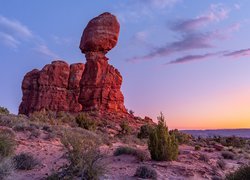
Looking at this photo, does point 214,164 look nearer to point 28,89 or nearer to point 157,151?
point 157,151

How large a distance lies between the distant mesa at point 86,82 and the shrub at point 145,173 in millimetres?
43738

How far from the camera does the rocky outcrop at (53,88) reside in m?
58.8

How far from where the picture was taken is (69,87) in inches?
2420

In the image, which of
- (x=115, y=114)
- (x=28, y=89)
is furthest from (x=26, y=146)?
(x=28, y=89)

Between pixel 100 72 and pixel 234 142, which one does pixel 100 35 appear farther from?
pixel 234 142

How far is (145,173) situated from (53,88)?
5044 centimetres

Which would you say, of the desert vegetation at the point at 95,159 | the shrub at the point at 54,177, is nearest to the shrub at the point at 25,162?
the desert vegetation at the point at 95,159

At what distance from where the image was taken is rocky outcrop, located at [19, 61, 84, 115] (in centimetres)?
5878

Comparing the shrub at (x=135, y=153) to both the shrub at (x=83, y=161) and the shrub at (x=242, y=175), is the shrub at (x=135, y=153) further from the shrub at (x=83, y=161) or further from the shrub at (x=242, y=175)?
the shrub at (x=242, y=175)

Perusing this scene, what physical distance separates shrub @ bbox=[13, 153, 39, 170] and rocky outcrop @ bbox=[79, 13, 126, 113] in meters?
43.0

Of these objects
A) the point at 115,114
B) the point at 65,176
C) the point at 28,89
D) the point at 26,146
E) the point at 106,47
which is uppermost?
the point at 106,47

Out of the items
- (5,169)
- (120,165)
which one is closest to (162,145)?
(120,165)

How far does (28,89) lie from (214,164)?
5095 cm

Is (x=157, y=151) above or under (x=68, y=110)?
under
